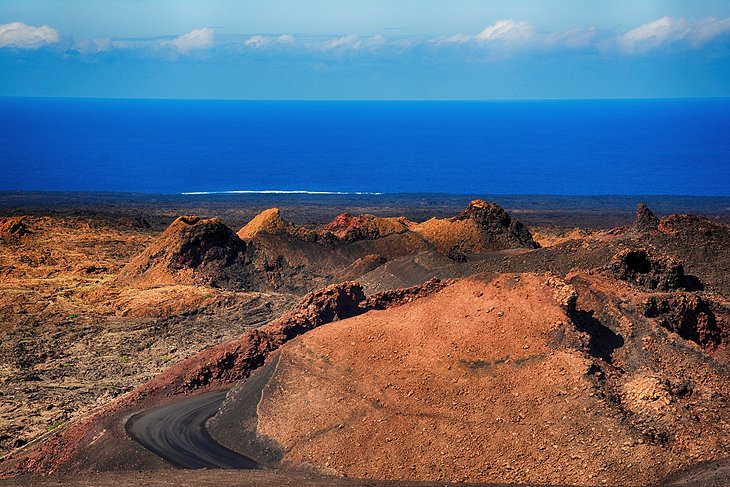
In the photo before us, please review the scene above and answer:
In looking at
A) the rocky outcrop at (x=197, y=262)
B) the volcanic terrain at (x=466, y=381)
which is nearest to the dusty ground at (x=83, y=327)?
the volcanic terrain at (x=466, y=381)

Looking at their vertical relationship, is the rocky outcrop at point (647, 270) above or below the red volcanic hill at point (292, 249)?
above

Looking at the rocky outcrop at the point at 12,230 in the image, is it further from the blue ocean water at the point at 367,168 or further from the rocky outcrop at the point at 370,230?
the blue ocean water at the point at 367,168

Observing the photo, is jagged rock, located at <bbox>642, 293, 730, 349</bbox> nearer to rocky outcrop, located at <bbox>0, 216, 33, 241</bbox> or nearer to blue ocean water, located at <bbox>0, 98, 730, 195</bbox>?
rocky outcrop, located at <bbox>0, 216, 33, 241</bbox>

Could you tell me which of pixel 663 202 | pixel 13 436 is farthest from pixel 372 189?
pixel 13 436

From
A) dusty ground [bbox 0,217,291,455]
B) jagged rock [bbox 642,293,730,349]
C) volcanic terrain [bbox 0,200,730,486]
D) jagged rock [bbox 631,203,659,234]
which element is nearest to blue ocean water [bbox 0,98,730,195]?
dusty ground [bbox 0,217,291,455]

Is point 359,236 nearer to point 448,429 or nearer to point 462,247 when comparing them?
point 462,247

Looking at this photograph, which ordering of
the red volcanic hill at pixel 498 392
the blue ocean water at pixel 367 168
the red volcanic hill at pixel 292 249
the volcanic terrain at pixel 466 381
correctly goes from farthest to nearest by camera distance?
1. the blue ocean water at pixel 367 168
2. the red volcanic hill at pixel 292 249
3. the volcanic terrain at pixel 466 381
4. the red volcanic hill at pixel 498 392

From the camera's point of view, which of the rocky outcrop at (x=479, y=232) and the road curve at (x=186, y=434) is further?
the rocky outcrop at (x=479, y=232)

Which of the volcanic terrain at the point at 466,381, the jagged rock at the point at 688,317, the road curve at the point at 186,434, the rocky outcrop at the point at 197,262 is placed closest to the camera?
the volcanic terrain at the point at 466,381
